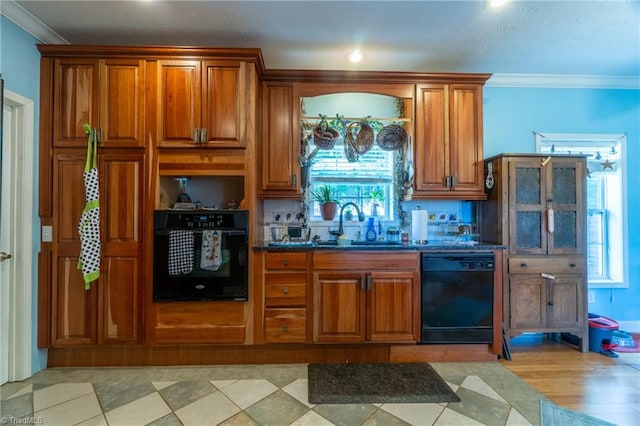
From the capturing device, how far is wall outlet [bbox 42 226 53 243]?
7.32ft

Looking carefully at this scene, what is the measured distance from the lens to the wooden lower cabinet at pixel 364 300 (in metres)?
2.36

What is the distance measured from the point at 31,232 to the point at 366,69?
323 cm

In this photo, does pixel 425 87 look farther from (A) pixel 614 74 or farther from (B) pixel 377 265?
(A) pixel 614 74

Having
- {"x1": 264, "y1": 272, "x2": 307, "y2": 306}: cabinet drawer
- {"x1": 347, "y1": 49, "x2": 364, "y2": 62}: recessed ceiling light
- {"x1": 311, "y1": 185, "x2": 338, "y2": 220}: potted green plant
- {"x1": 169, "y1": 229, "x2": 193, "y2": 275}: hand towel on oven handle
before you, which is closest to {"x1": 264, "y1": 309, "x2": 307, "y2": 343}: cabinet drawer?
{"x1": 264, "y1": 272, "x2": 307, "y2": 306}: cabinet drawer

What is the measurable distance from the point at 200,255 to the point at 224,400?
104 centimetres

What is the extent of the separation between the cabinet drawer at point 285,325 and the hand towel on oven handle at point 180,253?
2.44 ft

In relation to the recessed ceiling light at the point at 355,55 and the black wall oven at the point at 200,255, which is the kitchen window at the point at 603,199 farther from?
the black wall oven at the point at 200,255

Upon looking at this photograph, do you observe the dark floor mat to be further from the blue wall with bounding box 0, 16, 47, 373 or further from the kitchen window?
the kitchen window

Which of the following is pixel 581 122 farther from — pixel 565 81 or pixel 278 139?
pixel 278 139

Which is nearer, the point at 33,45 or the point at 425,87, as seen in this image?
the point at 33,45

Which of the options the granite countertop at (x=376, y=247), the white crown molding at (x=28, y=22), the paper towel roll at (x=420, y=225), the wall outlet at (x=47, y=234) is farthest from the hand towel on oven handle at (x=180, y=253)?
the paper towel roll at (x=420, y=225)

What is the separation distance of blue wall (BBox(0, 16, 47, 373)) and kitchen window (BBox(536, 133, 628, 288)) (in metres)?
4.72

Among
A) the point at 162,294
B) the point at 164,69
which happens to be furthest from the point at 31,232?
the point at 164,69

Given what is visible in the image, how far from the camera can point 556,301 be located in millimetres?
2627
